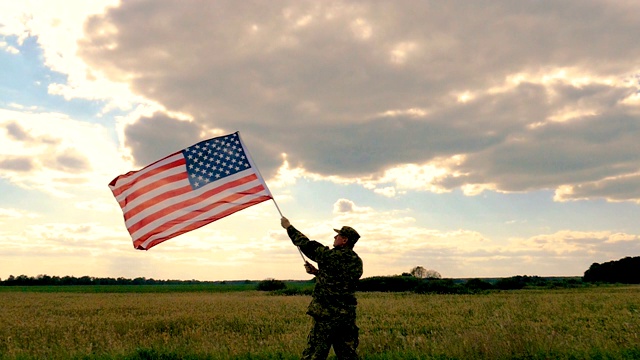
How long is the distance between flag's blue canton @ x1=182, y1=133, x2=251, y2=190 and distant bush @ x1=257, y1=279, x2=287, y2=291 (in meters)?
67.0

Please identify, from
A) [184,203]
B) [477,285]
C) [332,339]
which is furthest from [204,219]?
[477,285]

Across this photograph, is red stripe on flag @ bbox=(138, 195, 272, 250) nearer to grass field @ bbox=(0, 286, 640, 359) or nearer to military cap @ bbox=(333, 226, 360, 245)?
grass field @ bbox=(0, 286, 640, 359)

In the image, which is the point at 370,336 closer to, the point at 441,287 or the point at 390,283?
the point at 441,287

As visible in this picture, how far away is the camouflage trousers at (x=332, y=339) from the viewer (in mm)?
8406

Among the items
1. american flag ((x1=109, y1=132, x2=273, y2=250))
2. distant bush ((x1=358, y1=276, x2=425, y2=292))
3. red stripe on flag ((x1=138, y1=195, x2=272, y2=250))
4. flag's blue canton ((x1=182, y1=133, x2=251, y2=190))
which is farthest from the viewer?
distant bush ((x1=358, y1=276, x2=425, y2=292))

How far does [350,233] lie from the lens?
841cm

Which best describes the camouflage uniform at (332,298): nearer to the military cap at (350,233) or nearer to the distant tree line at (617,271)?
the military cap at (350,233)

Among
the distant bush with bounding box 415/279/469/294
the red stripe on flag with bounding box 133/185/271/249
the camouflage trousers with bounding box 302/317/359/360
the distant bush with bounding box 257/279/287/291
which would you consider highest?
the red stripe on flag with bounding box 133/185/271/249

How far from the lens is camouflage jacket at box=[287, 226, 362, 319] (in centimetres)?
842

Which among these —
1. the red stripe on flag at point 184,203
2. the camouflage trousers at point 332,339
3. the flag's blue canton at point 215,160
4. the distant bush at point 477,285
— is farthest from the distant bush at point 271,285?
the camouflage trousers at point 332,339

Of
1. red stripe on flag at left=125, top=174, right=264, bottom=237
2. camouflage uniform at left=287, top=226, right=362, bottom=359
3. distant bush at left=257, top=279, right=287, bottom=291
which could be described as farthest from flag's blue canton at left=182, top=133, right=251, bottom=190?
distant bush at left=257, top=279, right=287, bottom=291

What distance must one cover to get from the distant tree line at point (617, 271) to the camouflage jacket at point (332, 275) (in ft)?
287

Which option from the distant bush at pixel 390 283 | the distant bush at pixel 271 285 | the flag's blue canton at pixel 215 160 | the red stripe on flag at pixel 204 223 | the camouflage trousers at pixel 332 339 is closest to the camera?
the camouflage trousers at pixel 332 339

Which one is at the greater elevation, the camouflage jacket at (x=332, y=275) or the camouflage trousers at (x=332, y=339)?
the camouflage jacket at (x=332, y=275)
